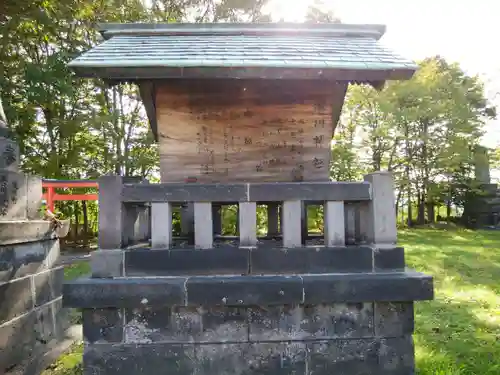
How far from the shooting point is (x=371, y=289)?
3.06 m

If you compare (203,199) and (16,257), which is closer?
(203,199)

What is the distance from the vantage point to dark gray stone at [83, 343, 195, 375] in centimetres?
310

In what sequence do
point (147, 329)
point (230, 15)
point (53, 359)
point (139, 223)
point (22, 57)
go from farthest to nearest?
1. point (230, 15)
2. point (22, 57)
3. point (53, 359)
4. point (139, 223)
5. point (147, 329)

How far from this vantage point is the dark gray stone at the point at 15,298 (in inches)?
→ 165

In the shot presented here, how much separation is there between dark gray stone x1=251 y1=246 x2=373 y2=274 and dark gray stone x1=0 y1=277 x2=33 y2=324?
3.13 meters

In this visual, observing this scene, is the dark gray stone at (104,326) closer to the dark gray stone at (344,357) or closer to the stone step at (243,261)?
the stone step at (243,261)

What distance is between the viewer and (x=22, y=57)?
15.9 m

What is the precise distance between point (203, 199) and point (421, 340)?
12.8ft

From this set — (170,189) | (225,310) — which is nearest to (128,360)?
(225,310)

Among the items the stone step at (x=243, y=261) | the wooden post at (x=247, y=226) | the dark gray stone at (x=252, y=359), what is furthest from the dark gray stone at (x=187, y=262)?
the dark gray stone at (x=252, y=359)

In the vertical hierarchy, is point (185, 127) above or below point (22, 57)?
below

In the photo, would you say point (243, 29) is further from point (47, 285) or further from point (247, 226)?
point (47, 285)

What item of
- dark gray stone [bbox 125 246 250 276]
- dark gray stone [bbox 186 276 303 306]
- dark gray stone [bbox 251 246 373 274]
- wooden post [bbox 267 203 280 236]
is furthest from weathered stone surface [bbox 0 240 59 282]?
wooden post [bbox 267 203 280 236]

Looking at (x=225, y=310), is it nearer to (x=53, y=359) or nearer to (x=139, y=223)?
(x=139, y=223)
